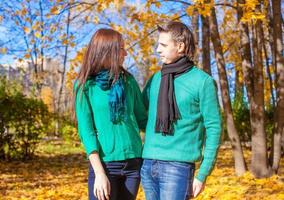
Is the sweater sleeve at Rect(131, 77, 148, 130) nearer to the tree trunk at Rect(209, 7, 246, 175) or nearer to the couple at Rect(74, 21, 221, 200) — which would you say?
the couple at Rect(74, 21, 221, 200)

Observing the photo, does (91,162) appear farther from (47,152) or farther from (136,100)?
(47,152)

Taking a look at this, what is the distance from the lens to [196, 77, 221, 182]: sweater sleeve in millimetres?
2408

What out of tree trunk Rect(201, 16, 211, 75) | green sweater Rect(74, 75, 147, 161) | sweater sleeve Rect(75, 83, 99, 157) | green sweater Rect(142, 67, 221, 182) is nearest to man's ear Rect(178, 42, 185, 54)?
green sweater Rect(142, 67, 221, 182)

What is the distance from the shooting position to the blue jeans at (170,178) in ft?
7.89

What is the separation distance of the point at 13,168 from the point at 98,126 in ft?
25.2

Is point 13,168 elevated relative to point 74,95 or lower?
lower

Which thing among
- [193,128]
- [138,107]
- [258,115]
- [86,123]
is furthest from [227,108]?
[86,123]

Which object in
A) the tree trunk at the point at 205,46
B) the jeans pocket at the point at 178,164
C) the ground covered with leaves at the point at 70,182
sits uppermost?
the tree trunk at the point at 205,46

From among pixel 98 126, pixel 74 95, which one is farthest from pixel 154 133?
pixel 74 95

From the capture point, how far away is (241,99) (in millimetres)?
13328

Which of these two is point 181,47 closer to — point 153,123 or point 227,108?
point 153,123

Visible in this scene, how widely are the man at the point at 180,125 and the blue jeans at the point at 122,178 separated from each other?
6cm

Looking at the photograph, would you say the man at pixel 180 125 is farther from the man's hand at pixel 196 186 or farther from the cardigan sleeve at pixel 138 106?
the cardigan sleeve at pixel 138 106

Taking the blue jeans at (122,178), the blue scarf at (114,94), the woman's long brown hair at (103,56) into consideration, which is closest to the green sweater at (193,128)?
the blue jeans at (122,178)
